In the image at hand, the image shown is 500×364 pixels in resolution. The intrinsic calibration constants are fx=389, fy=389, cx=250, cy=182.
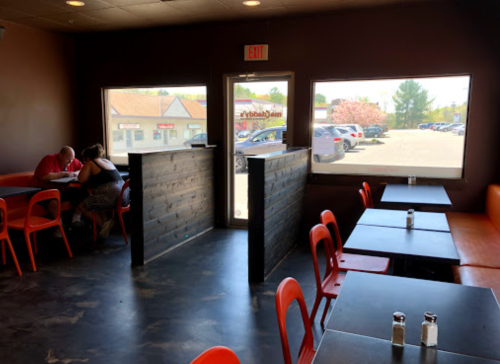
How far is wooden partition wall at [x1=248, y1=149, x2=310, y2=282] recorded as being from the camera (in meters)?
3.66

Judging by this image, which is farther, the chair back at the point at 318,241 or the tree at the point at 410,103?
the tree at the point at 410,103

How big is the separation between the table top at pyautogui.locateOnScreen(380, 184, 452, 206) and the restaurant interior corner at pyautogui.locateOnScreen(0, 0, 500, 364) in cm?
3

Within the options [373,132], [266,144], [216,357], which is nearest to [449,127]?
[373,132]

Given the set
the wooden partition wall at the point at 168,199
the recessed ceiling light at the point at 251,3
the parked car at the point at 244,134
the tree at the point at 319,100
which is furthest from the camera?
the parked car at the point at 244,134

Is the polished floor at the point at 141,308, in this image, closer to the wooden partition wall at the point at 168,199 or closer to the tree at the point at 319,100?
the wooden partition wall at the point at 168,199

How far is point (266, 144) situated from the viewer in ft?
18.4

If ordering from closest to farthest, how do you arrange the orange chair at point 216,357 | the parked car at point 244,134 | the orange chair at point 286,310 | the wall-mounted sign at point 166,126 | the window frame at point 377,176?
1. the orange chair at point 216,357
2. the orange chair at point 286,310
3. the window frame at point 377,176
4. the parked car at point 244,134
5. the wall-mounted sign at point 166,126

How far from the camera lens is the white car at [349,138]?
16.9 ft

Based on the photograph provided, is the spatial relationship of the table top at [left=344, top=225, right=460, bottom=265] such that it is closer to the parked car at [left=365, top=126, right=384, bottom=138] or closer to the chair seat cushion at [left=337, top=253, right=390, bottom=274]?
the chair seat cushion at [left=337, top=253, right=390, bottom=274]

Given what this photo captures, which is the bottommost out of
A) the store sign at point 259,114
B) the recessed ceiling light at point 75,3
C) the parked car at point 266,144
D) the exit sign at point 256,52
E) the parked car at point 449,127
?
the parked car at point 266,144

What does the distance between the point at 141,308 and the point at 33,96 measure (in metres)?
Answer: 4.10

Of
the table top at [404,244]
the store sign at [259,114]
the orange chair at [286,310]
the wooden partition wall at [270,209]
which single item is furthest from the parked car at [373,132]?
the orange chair at [286,310]

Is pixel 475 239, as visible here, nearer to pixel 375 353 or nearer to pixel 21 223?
pixel 375 353

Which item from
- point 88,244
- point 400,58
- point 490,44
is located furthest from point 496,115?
point 88,244
